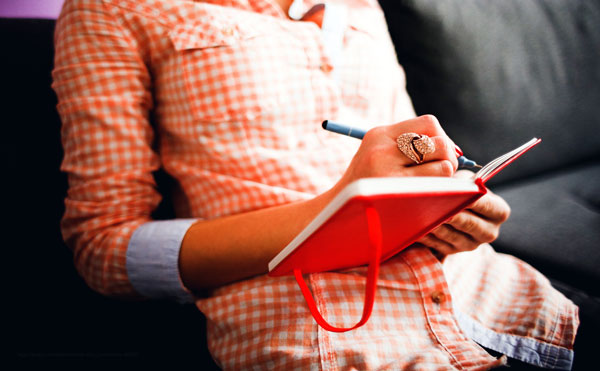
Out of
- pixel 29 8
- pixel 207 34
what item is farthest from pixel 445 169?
pixel 29 8

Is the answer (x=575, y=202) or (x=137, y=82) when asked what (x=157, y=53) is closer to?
(x=137, y=82)

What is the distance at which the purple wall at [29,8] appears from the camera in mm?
895

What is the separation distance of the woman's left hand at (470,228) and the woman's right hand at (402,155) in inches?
5.2

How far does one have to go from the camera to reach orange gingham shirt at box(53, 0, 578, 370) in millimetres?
603

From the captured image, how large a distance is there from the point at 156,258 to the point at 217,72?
0.37 meters

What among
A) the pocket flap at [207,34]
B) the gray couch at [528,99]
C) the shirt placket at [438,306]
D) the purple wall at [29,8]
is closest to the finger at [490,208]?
the shirt placket at [438,306]

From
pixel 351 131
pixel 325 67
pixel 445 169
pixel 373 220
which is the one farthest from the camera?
pixel 325 67

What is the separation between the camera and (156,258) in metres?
0.64

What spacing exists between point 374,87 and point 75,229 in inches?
27.8

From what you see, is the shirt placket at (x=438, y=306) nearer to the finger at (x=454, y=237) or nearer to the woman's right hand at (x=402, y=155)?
the finger at (x=454, y=237)

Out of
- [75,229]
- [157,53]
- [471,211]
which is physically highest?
[157,53]

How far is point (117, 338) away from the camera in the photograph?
0.74 meters

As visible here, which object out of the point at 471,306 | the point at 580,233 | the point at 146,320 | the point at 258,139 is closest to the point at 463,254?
the point at 471,306

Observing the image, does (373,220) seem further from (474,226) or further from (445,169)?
(474,226)
